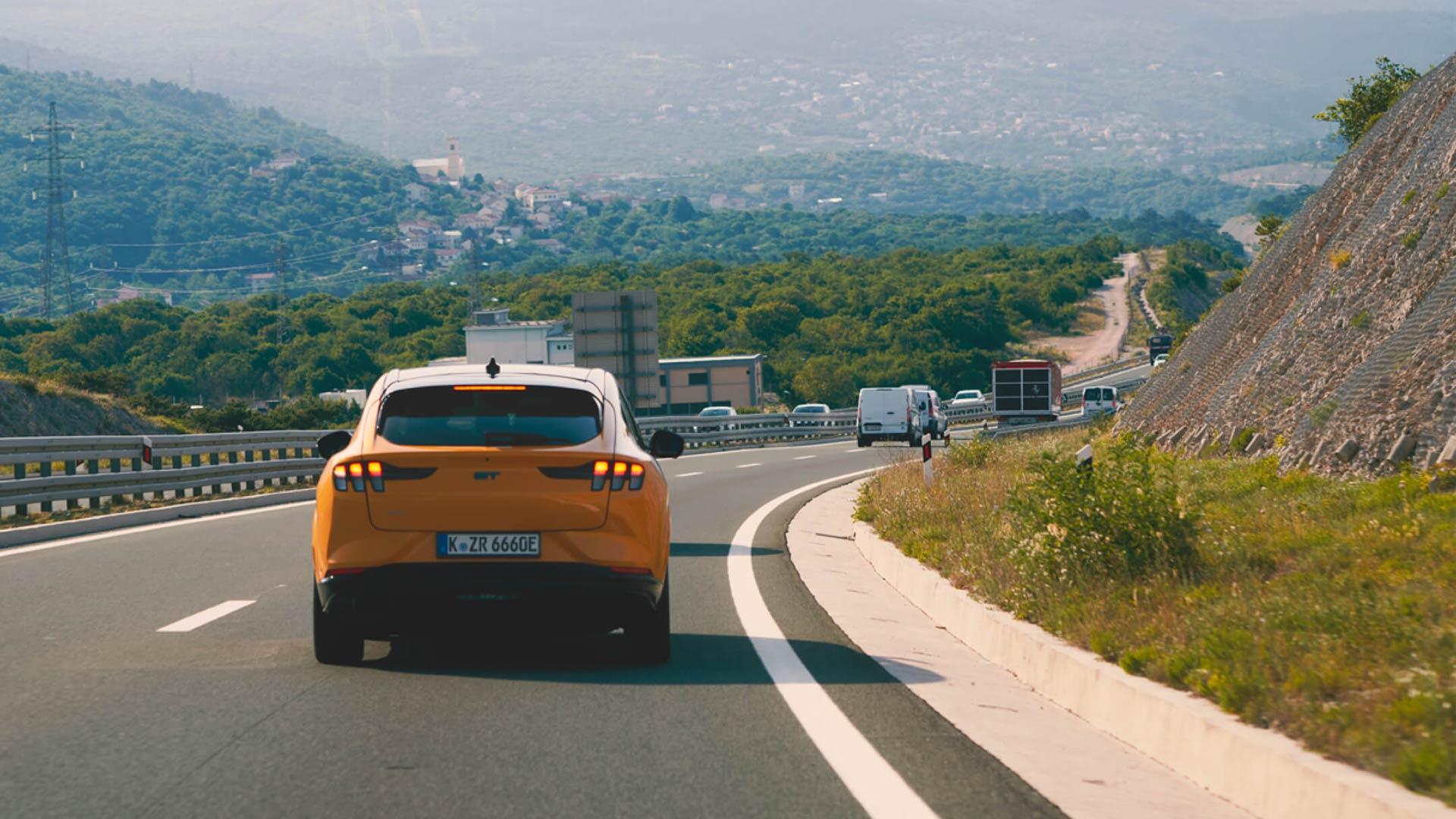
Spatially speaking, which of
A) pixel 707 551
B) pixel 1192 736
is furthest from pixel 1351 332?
pixel 1192 736

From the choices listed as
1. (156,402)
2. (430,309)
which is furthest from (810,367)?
(156,402)

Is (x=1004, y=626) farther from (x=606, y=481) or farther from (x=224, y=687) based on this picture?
(x=224, y=687)

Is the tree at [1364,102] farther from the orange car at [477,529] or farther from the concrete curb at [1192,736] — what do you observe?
the orange car at [477,529]

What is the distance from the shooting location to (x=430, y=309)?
164 meters

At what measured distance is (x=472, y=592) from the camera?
9.56 meters

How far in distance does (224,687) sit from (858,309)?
16047cm

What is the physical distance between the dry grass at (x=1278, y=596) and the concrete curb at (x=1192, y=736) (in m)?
0.12

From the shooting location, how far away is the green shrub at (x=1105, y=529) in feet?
35.9

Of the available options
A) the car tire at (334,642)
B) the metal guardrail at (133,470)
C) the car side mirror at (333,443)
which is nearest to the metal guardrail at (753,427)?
the metal guardrail at (133,470)

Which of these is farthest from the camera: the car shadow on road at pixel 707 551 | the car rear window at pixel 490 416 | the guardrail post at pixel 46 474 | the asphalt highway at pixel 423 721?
the guardrail post at pixel 46 474

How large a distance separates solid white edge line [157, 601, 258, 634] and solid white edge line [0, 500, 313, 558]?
5.23 m

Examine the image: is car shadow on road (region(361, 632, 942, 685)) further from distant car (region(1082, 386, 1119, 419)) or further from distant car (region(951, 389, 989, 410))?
distant car (region(951, 389, 989, 410))

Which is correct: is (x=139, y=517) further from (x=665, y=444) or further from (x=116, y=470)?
(x=665, y=444)

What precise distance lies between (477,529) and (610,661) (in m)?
1.32
